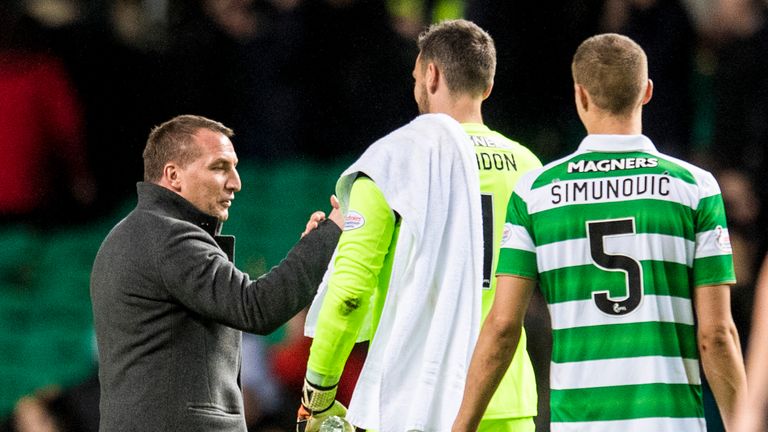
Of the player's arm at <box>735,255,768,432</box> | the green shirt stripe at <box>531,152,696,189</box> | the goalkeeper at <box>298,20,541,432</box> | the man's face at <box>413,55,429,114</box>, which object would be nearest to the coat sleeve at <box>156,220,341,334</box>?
the goalkeeper at <box>298,20,541,432</box>

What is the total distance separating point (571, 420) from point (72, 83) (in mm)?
5765

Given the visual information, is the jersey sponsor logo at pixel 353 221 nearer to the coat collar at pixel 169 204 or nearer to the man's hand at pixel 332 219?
the man's hand at pixel 332 219

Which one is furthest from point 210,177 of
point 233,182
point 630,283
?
point 630,283

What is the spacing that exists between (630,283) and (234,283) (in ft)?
4.03

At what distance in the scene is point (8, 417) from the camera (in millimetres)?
7523

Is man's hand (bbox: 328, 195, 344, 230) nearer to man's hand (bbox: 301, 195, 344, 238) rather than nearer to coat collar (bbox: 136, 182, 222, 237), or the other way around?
man's hand (bbox: 301, 195, 344, 238)

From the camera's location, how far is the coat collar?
12.2 feet

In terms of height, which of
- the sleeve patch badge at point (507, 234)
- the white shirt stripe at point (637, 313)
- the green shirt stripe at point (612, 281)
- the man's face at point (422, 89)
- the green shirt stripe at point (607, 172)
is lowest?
the white shirt stripe at point (637, 313)

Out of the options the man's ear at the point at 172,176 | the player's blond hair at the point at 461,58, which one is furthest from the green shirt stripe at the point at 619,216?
the man's ear at the point at 172,176

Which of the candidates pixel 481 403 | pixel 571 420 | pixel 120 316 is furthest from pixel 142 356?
pixel 571 420

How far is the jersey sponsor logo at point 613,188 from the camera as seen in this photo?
2859 mm

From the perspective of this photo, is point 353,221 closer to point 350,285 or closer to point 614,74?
point 350,285

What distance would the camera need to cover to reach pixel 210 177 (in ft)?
12.5

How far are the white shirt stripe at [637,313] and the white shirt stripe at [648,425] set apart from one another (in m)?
0.22
